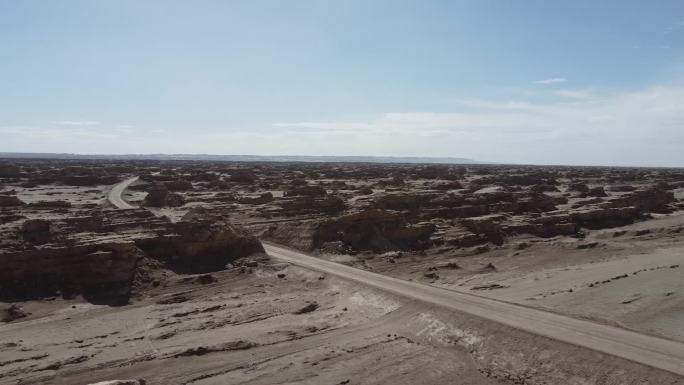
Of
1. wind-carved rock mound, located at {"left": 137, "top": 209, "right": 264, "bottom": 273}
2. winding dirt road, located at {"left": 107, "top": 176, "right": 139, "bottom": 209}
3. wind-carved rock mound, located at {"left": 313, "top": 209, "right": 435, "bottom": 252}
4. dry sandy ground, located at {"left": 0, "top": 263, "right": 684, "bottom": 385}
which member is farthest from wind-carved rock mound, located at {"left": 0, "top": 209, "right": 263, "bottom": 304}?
winding dirt road, located at {"left": 107, "top": 176, "right": 139, "bottom": 209}

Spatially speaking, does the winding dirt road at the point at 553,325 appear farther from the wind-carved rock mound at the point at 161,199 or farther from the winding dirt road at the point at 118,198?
the wind-carved rock mound at the point at 161,199

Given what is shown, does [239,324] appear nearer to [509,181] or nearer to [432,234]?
[432,234]

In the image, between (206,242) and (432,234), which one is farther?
(432,234)

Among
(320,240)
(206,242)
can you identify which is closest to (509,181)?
(320,240)

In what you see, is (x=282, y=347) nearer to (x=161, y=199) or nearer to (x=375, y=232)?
(x=375, y=232)

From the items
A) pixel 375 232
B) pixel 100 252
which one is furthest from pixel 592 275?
pixel 100 252

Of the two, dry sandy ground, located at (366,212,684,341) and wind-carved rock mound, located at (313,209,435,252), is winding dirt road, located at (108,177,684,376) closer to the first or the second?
dry sandy ground, located at (366,212,684,341)
